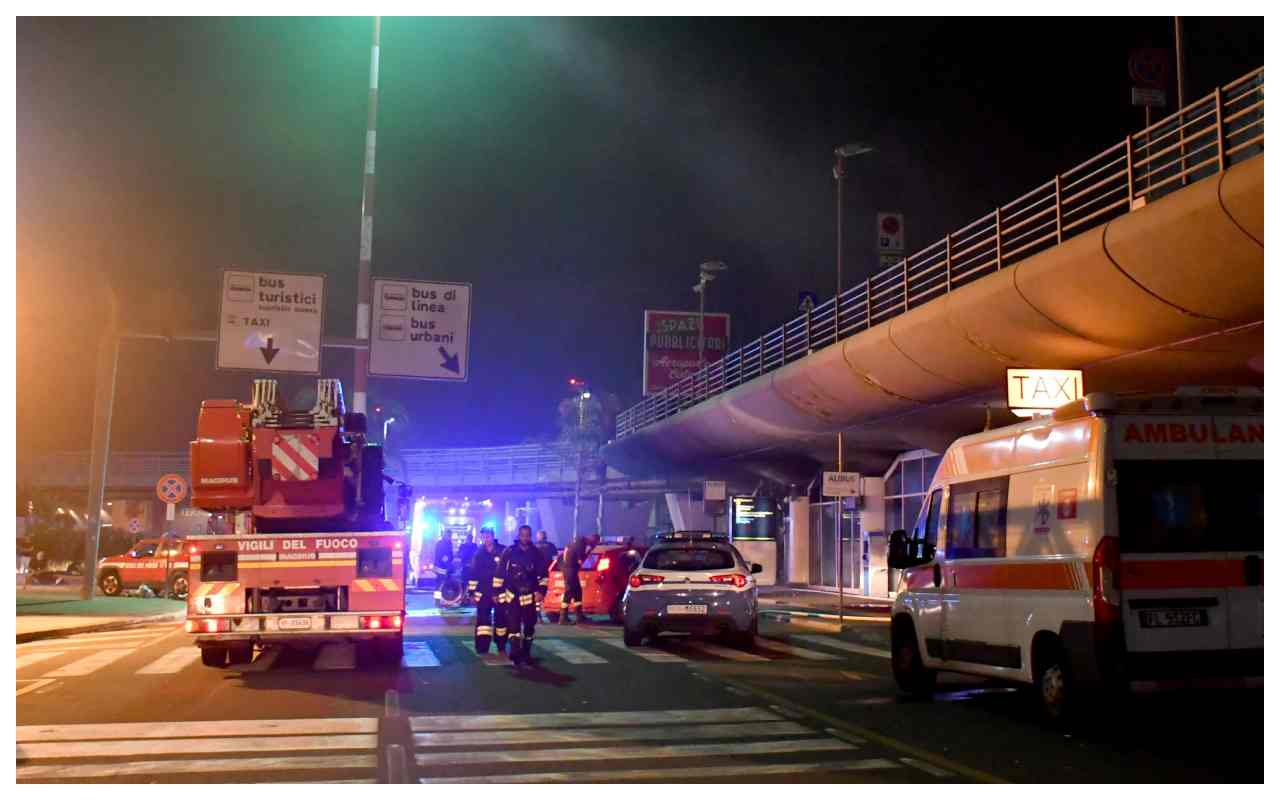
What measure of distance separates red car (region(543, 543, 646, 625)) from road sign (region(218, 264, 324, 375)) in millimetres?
6366

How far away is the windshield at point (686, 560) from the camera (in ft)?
57.8

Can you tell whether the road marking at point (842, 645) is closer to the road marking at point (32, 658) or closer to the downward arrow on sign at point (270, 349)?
the downward arrow on sign at point (270, 349)

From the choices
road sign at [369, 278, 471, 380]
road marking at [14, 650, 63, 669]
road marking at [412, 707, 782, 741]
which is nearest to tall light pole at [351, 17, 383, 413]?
road sign at [369, 278, 471, 380]

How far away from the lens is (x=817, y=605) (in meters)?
29.4

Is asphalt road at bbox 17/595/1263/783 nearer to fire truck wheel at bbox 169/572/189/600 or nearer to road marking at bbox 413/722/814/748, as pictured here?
road marking at bbox 413/722/814/748

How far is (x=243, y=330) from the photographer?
Result: 21.5 meters

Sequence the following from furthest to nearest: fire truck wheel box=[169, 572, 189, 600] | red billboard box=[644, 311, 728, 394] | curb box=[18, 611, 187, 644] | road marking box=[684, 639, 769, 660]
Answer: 1. red billboard box=[644, 311, 728, 394]
2. fire truck wheel box=[169, 572, 189, 600]
3. curb box=[18, 611, 187, 644]
4. road marking box=[684, 639, 769, 660]

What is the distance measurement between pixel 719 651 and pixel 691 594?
0.90 m

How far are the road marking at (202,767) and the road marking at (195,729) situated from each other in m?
1.23

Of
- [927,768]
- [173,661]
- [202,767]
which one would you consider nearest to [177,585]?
[173,661]

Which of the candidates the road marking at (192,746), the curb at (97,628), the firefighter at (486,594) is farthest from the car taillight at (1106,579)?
the curb at (97,628)

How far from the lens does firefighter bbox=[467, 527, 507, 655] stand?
16062 millimetres

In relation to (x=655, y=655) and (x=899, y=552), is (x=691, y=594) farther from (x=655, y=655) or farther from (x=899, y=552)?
(x=899, y=552)
